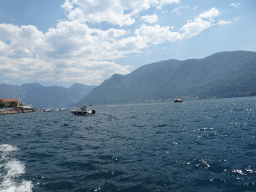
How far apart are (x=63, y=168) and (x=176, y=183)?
7345 millimetres

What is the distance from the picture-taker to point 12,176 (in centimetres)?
862

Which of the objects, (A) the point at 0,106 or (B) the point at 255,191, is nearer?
(B) the point at 255,191

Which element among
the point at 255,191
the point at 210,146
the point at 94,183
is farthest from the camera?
the point at 210,146

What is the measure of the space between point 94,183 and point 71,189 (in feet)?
3.76

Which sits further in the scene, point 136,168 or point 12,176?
point 136,168

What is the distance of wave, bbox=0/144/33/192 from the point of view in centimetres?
722

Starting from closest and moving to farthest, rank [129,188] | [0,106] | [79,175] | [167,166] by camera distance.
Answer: [129,188], [79,175], [167,166], [0,106]

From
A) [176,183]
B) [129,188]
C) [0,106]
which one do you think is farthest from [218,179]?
[0,106]

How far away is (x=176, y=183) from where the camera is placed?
23.9 feet

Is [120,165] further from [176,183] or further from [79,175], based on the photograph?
[176,183]

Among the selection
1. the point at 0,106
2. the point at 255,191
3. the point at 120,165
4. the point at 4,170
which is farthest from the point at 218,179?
the point at 0,106

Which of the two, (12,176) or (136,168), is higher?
(136,168)

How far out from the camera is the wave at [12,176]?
7.22 m

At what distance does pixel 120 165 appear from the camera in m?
9.77
